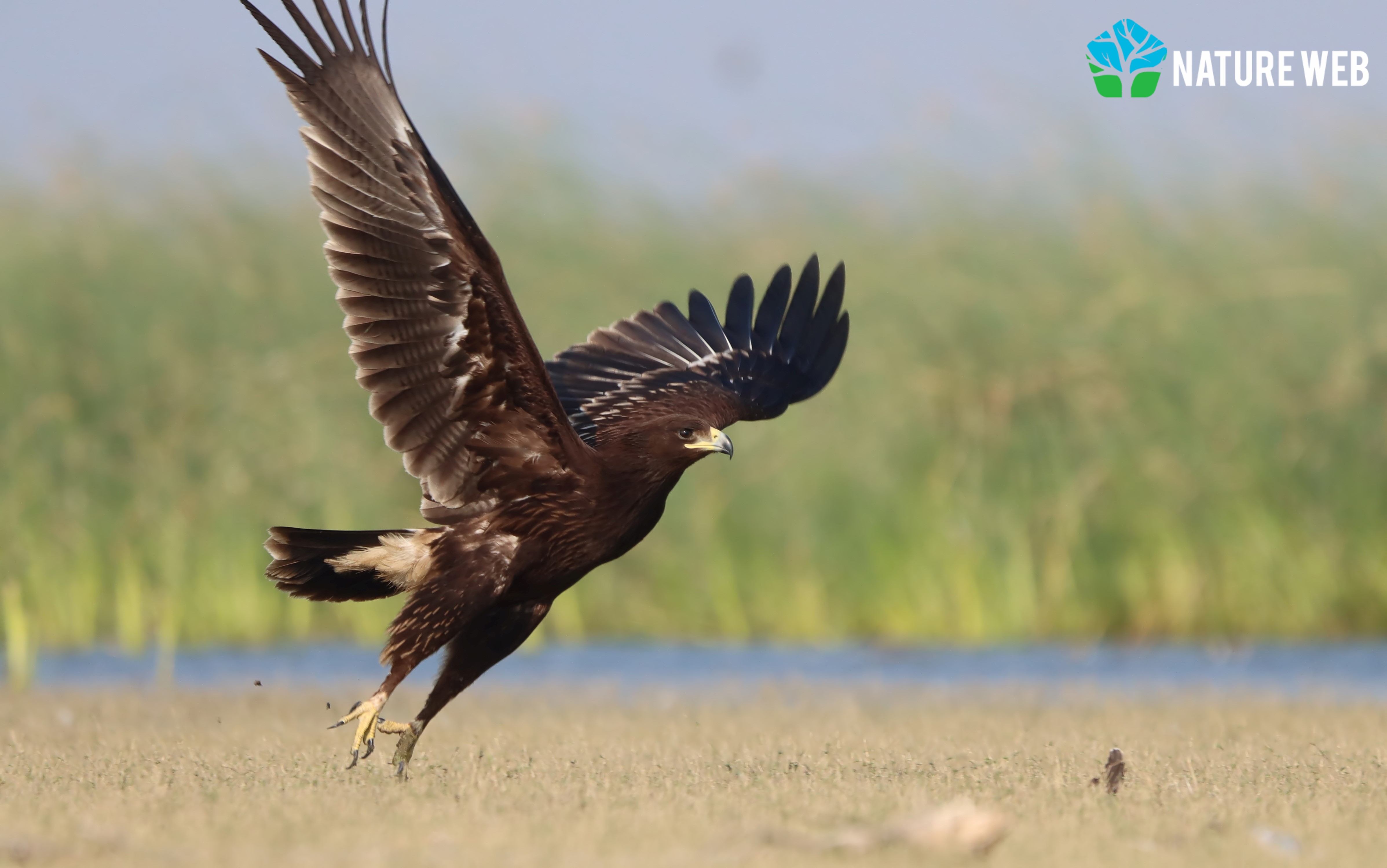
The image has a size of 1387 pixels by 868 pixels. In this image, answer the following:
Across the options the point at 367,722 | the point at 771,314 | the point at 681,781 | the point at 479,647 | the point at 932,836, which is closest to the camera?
the point at 932,836

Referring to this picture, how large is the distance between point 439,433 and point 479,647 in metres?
0.76

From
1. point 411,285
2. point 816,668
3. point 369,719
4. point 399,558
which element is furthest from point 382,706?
point 816,668

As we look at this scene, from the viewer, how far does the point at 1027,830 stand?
456 centimetres

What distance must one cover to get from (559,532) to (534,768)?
31.7 inches

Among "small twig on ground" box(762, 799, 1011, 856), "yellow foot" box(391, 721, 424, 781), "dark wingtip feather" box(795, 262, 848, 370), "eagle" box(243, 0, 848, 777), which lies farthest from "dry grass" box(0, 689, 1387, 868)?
"dark wingtip feather" box(795, 262, 848, 370)

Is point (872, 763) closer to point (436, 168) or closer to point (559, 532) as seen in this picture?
point (559, 532)

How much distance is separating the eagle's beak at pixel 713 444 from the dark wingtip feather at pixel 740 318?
176 centimetres

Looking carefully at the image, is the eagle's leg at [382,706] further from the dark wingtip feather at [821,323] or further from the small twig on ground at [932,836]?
the dark wingtip feather at [821,323]

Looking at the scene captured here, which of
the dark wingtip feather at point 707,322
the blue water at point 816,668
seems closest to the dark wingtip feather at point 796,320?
the dark wingtip feather at point 707,322

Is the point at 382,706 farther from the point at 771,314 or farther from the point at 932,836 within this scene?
the point at 771,314

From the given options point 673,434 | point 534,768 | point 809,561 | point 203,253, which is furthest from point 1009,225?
point 534,768

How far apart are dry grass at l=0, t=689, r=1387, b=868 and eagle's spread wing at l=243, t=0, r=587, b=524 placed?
3.70ft

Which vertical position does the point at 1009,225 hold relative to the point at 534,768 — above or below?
above

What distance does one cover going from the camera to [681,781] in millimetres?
5531
